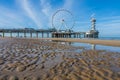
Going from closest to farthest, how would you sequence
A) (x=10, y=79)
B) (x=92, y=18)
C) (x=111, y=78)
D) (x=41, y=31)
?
(x=10, y=79), (x=111, y=78), (x=92, y=18), (x=41, y=31)

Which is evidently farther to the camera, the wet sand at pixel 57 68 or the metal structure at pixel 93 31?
the metal structure at pixel 93 31

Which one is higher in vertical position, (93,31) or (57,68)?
(93,31)

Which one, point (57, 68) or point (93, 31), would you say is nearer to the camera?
point (57, 68)

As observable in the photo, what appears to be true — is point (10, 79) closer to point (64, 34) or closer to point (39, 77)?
point (39, 77)

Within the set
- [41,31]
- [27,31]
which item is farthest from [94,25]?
[27,31]

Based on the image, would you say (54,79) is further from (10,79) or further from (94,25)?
(94,25)

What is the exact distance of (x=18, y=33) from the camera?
167 metres

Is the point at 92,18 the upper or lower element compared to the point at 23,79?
upper

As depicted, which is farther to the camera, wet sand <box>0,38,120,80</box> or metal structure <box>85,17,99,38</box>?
metal structure <box>85,17,99,38</box>

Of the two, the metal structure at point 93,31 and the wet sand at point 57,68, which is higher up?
the metal structure at point 93,31

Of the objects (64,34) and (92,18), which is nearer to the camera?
(92,18)

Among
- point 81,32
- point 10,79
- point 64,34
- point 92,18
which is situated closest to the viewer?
point 10,79

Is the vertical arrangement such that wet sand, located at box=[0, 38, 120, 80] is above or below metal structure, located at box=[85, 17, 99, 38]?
below

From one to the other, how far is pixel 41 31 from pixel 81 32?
40498 millimetres
